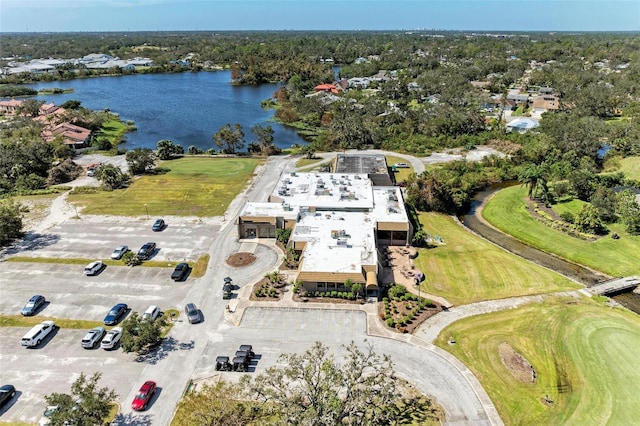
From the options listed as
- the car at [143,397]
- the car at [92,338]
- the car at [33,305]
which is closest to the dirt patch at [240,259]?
the car at [92,338]

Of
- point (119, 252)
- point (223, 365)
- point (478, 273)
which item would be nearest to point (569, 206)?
point (478, 273)

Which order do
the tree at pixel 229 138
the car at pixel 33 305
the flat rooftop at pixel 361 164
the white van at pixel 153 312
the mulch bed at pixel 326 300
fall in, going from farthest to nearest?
1. the tree at pixel 229 138
2. the flat rooftop at pixel 361 164
3. the mulch bed at pixel 326 300
4. the car at pixel 33 305
5. the white van at pixel 153 312

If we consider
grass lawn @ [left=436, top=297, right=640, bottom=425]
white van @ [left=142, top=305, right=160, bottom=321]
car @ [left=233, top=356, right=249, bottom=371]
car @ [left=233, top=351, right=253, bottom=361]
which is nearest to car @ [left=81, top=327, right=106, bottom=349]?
white van @ [left=142, top=305, right=160, bottom=321]

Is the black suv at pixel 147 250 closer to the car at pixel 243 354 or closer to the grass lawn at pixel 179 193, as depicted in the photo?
the grass lawn at pixel 179 193

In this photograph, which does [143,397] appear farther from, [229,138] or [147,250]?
[229,138]

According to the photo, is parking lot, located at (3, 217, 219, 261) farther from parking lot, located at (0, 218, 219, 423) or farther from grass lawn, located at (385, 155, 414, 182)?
grass lawn, located at (385, 155, 414, 182)

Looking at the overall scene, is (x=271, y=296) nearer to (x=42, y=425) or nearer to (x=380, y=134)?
(x=42, y=425)

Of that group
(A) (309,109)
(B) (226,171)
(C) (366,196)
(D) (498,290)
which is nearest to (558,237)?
(D) (498,290)
